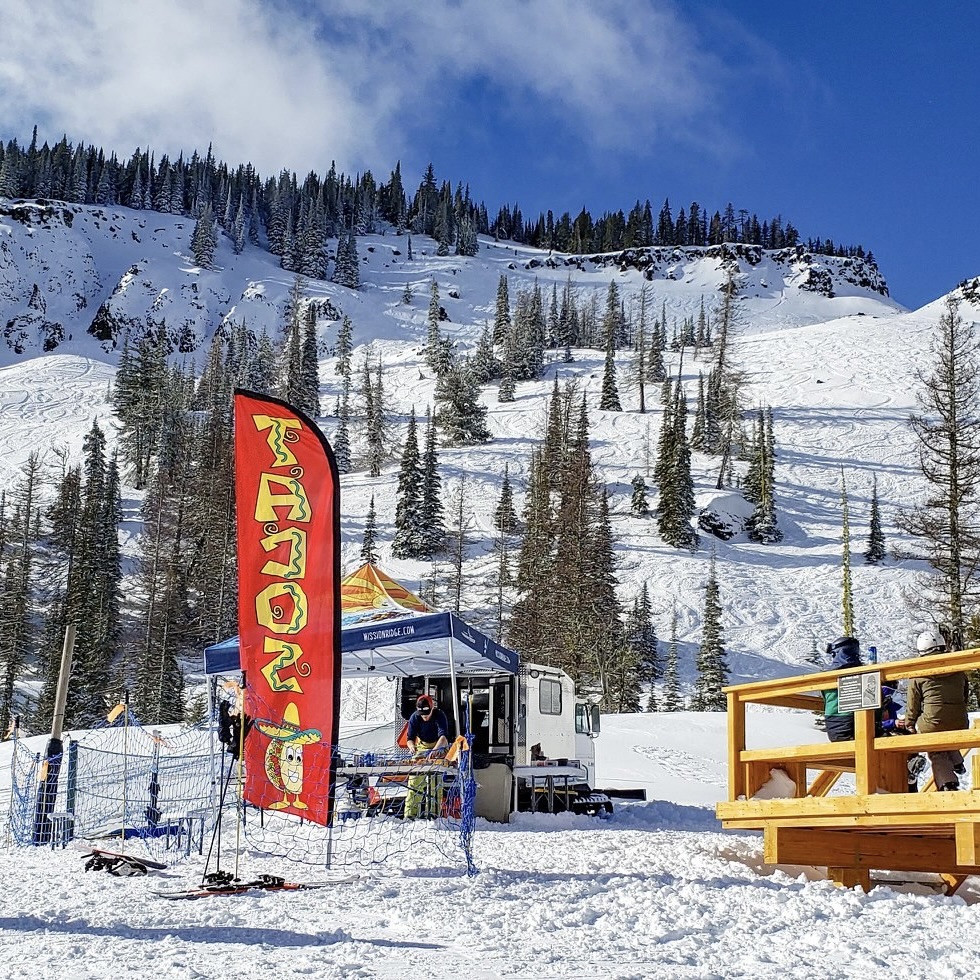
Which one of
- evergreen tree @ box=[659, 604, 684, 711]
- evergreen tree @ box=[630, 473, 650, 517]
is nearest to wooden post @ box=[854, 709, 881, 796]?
evergreen tree @ box=[659, 604, 684, 711]

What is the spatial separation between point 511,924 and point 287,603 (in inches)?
144

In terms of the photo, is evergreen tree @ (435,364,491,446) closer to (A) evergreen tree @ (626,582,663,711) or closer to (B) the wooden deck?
(A) evergreen tree @ (626,582,663,711)

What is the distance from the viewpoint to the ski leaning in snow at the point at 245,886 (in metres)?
6.81

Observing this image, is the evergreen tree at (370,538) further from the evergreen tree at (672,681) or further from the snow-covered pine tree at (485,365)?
the snow-covered pine tree at (485,365)

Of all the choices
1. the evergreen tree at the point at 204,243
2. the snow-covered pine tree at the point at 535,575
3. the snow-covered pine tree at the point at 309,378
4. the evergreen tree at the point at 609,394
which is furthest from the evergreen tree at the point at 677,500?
the evergreen tree at the point at 204,243

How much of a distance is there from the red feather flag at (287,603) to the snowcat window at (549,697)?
27.0 feet

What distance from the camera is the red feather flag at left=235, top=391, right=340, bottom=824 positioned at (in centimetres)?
804

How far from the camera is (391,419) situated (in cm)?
8381

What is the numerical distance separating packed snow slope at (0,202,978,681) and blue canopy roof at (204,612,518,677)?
23707mm

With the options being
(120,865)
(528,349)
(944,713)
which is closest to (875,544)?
(528,349)

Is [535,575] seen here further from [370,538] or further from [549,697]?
[549,697]

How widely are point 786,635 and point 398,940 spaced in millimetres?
42928

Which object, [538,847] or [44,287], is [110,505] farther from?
[44,287]

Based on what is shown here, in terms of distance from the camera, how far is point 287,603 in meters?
8.33
